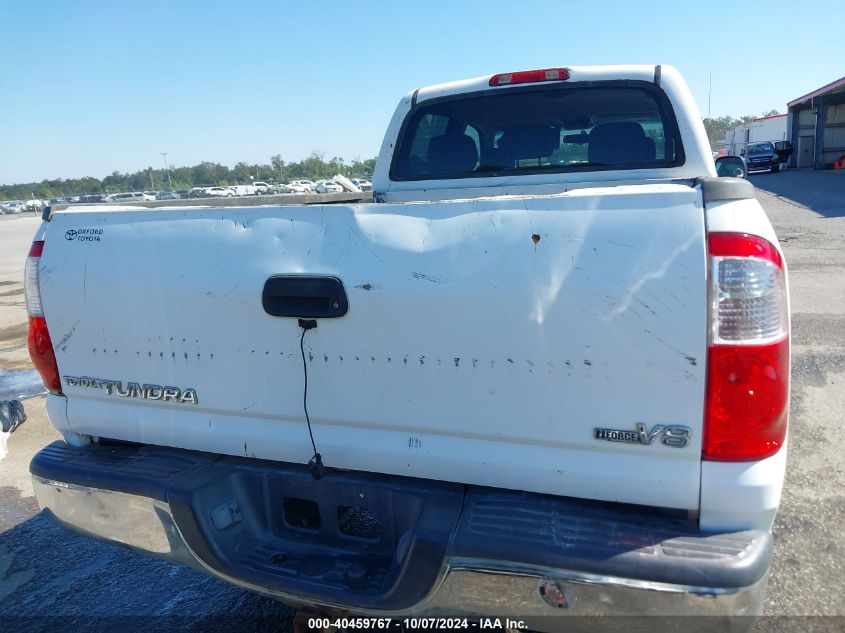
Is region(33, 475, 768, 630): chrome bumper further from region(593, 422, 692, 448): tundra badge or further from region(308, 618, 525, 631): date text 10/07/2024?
region(593, 422, 692, 448): tundra badge

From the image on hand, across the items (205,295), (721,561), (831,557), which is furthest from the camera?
(831,557)

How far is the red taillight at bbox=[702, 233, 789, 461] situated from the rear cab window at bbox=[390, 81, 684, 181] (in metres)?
1.83

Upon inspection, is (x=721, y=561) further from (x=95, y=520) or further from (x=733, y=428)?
(x=95, y=520)

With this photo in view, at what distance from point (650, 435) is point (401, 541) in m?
0.83

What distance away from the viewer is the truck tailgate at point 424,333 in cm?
176

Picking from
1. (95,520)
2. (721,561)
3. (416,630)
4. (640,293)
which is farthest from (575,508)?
(95,520)

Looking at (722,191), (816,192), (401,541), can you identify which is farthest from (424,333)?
(816,192)

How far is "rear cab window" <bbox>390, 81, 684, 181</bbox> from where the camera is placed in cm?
348

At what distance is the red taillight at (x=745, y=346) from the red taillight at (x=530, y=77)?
86.1 inches

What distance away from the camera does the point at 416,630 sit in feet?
8.48

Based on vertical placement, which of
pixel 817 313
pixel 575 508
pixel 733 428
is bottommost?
pixel 817 313

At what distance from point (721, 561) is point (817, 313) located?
6.72 metres

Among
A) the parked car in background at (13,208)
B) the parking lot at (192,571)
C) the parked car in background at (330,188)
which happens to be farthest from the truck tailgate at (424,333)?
the parked car in background at (13,208)

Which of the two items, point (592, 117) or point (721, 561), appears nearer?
point (721, 561)
